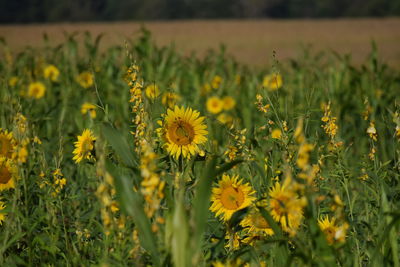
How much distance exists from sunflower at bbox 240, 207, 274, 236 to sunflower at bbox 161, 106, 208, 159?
307 mm

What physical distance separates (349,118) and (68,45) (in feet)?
11.1

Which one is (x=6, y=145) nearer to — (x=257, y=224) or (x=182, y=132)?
(x=182, y=132)

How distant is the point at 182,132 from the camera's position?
1.96 metres

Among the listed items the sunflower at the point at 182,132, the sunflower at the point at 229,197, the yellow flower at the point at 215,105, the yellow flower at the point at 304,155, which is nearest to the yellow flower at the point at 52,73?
the yellow flower at the point at 215,105

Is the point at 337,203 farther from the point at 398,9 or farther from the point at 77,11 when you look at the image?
the point at 77,11

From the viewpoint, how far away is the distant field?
1761cm

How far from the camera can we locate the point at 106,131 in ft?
5.43

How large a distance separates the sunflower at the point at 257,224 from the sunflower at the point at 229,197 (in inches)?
2.4

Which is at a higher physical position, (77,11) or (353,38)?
(77,11)

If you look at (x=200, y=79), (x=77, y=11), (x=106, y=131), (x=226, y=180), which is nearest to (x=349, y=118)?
(x=200, y=79)

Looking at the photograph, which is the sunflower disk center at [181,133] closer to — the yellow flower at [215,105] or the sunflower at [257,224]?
the sunflower at [257,224]

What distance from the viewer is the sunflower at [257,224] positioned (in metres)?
1.70

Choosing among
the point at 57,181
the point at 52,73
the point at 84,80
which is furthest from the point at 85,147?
the point at 52,73

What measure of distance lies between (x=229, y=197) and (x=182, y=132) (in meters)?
0.30
